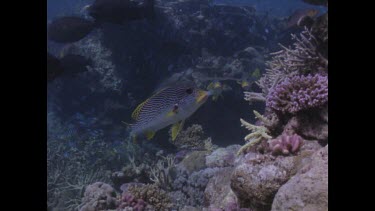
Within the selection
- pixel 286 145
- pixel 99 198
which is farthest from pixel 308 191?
pixel 99 198

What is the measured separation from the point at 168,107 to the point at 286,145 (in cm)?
147

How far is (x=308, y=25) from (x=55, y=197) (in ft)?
21.6

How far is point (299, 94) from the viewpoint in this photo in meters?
3.69

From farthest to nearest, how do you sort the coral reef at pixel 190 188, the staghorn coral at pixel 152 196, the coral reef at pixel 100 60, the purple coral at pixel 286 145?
the coral reef at pixel 100 60 < the coral reef at pixel 190 188 < the staghorn coral at pixel 152 196 < the purple coral at pixel 286 145

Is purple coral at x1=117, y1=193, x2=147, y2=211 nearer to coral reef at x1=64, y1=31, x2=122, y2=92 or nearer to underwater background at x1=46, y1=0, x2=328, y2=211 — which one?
underwater background at x1=46, y1=0, x2=328, y2=211

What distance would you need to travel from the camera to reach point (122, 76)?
11.5 metres

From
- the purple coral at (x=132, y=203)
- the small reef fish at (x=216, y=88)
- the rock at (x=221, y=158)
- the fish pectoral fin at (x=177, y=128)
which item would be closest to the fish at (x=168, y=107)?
the fish pectoral fin at (x=177, y=128)

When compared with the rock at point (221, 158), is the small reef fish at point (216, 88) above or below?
above

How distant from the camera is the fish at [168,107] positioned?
377cm

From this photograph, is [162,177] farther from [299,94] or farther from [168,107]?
[299,94]

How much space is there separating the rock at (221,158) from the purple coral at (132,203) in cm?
240

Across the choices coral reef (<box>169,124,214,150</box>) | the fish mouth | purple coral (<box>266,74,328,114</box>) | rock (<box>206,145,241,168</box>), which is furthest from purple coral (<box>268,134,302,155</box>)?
coral reef (<box>169,124,214,150</box>)

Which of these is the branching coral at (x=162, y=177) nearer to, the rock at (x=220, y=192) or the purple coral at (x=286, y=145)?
the rock at (x=220, y=192)
